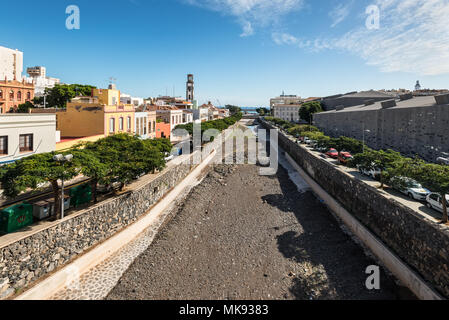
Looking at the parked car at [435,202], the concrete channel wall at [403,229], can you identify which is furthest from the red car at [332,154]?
the parked car at [435,202]

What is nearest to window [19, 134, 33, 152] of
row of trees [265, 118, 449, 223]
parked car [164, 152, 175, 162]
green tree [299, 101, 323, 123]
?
parked car [164, 152, 175, 162]

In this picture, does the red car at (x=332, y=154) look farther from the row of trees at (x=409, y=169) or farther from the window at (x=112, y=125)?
the window at (x=112, y=125)

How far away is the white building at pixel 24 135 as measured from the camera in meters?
17.7

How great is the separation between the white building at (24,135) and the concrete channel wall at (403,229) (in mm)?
24660

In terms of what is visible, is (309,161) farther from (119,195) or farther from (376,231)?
(119,195)

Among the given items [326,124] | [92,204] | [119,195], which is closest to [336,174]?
[119,195]

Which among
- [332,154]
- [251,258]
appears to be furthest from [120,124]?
[332,154]

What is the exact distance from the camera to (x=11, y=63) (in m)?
82.9

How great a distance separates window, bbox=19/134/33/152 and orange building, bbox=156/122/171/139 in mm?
23725

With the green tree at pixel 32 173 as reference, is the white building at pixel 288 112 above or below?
above

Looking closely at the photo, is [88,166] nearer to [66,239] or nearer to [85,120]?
[66,239]

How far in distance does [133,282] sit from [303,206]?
1537cm

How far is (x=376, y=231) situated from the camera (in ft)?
51.1

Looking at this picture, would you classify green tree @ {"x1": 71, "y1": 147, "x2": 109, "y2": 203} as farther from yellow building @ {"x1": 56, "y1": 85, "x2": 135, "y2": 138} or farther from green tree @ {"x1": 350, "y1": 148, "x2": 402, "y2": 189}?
green tree @ {"x1": 350, "y1": 148, "x2": 402, "y2": 189}
